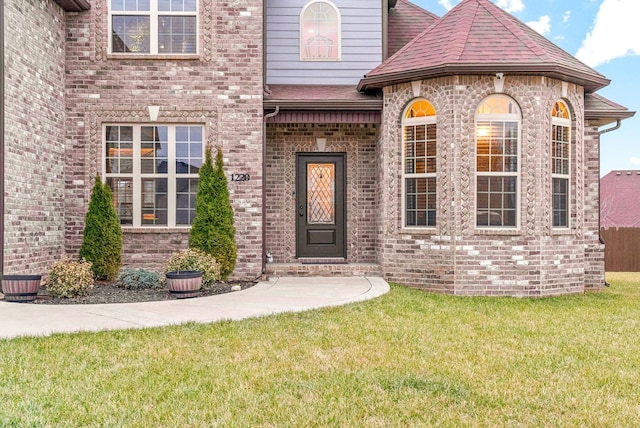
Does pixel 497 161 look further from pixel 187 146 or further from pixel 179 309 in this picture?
pixel 179 309

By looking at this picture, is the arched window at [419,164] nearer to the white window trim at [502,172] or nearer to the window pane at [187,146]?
the white window trim at [502,172]

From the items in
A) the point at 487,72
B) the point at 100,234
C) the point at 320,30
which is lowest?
the point at 100,234

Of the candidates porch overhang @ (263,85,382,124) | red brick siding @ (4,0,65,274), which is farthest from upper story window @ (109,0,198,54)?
porch overhang @ (263,85,382,124)

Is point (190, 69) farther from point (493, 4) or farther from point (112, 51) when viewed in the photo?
point (493, 4)

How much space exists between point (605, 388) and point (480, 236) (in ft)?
16.5

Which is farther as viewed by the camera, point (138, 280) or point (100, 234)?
point (100, 234)

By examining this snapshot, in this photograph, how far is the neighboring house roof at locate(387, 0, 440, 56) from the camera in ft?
39.1

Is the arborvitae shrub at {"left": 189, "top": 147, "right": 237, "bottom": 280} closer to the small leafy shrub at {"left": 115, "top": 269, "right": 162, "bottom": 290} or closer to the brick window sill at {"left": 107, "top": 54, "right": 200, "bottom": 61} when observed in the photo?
the small leafy shrub at {"left": 115, "top": 269, "right": 162, "bottom": 290}

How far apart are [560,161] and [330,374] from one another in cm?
698

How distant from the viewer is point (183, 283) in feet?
25.5

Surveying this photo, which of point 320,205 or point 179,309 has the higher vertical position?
point 320,205

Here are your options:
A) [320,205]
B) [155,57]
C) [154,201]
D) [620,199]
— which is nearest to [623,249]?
[620,199]

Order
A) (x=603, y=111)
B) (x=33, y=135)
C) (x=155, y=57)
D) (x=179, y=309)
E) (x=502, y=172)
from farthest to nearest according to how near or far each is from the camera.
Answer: (x=603, y=111), (x=155, y=57), (x=502, y=172), (x=33, y=135), (x=179, y=309)

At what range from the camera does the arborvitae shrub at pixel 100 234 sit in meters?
8.77
